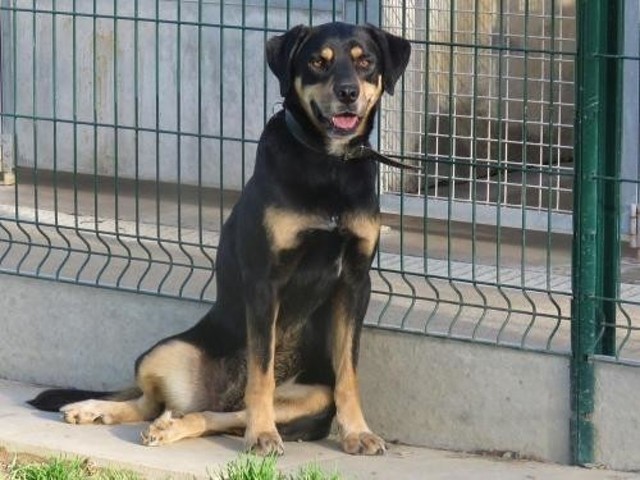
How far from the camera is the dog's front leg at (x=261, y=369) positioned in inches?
240

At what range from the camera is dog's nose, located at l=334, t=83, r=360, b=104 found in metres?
5.86

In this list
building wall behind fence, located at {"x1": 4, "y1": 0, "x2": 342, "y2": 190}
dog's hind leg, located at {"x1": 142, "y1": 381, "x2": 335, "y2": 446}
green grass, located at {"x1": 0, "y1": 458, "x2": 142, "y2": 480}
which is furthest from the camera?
building wall behind fence, located at {"x1": 4, "y1": 0, "x2": 342, "y2": 190}

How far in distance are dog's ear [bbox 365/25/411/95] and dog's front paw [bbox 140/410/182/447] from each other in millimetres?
1426

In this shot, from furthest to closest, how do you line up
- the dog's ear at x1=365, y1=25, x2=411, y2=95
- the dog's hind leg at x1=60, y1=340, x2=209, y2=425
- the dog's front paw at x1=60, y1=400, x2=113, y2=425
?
1. the dog's front paw at x1=60, y1=400, x2=113, y2=425
2. the dog's hind leg at x1=60, y1=340, x2=209, y2=425
3. the dog's ear at x1=365, y1=25, x2=411, y2=95

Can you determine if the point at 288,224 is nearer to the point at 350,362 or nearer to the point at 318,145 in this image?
the point at 318,145

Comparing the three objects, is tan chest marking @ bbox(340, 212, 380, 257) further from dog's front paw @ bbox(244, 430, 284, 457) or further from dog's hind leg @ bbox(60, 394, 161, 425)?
dog's hind leg @ bbox(60, 394, 161, 425)

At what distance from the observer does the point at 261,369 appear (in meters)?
6.14

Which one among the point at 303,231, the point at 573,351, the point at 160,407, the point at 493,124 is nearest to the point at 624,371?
the point at 573,351

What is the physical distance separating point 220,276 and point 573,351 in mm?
1338

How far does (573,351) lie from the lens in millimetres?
6047

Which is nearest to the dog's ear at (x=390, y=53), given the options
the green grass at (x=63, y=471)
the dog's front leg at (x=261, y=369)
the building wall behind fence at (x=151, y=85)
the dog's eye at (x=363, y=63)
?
the dog's eye at (x=363, y=63)

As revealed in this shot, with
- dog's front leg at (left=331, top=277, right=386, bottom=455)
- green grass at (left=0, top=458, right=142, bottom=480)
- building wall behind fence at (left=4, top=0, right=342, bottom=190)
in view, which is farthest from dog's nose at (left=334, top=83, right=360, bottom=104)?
building wall behind fence at (left=4, top=0, right=342, bottom=190)

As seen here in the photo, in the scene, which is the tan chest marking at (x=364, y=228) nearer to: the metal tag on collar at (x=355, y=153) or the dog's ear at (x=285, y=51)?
the metal tag on collar at (x=355, y=153)

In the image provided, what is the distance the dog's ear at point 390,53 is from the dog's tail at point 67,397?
1616 mm
